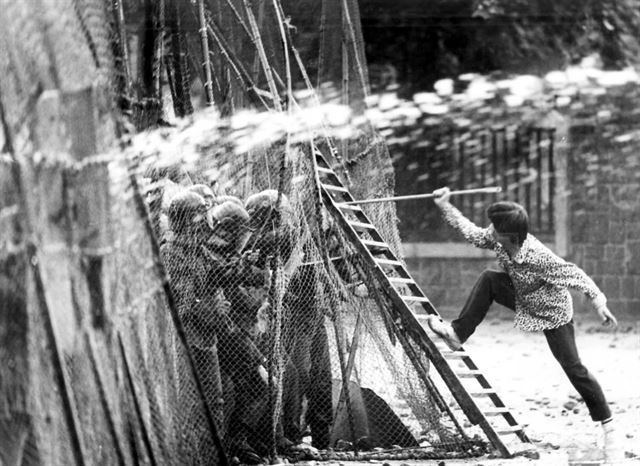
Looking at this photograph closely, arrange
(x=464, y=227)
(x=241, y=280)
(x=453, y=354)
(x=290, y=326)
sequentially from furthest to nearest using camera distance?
(x=464, y=227), (x=453, y=354), (x=290, y=326), (x=241, y=280)

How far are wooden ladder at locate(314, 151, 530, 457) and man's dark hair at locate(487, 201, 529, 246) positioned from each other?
23.7 inches

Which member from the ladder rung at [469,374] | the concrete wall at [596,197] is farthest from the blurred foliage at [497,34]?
the ladder rung at [469,374]

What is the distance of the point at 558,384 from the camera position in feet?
34.7

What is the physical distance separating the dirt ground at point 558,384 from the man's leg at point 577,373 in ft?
0.89

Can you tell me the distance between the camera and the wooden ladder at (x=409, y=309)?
708 centimetres

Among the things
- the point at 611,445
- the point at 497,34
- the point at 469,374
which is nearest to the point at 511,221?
the point at 469,374

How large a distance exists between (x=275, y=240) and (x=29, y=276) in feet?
9.68

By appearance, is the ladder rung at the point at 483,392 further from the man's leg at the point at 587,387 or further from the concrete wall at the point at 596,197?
the concrete wall at the point at 596,197

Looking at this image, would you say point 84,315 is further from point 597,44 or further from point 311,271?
point 597,44

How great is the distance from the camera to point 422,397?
7277 mm

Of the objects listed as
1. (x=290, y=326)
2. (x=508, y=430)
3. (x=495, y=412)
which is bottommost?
(x=508, y=430)

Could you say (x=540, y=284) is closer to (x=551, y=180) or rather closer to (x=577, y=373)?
(x=577, y=373)

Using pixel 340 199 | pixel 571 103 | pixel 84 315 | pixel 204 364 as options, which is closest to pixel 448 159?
pixel 571 103

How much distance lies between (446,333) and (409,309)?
0.37m
